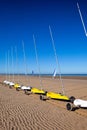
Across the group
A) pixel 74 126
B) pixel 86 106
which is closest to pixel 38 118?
pixel 74 126

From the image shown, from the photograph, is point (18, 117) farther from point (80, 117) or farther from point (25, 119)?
point (80, 117)

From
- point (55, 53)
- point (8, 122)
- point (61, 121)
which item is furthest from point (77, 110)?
point (55, 53)

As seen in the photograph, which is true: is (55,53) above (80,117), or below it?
above

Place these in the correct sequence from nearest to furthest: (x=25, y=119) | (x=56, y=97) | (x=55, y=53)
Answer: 1. (x=25, y=119)
2. (x=56, y=97)
3. (x=55, y=53)

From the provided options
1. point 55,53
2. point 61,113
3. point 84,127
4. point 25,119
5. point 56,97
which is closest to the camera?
point 84,127

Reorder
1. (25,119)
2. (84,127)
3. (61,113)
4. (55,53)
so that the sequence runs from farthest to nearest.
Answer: (55,53) → (61,113) → (25,119) → (84,127)

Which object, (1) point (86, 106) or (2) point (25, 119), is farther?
(1) point (86, 106)

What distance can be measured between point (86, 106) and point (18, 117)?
4.14m

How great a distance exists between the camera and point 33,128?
7574 mm

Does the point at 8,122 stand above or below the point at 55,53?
below

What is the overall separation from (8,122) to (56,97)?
6.19 m

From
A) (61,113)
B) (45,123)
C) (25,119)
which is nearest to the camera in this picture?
(45,123)

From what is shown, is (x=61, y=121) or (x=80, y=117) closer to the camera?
(x=61, y=121)

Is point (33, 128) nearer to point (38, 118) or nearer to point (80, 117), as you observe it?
point (38, 118)
